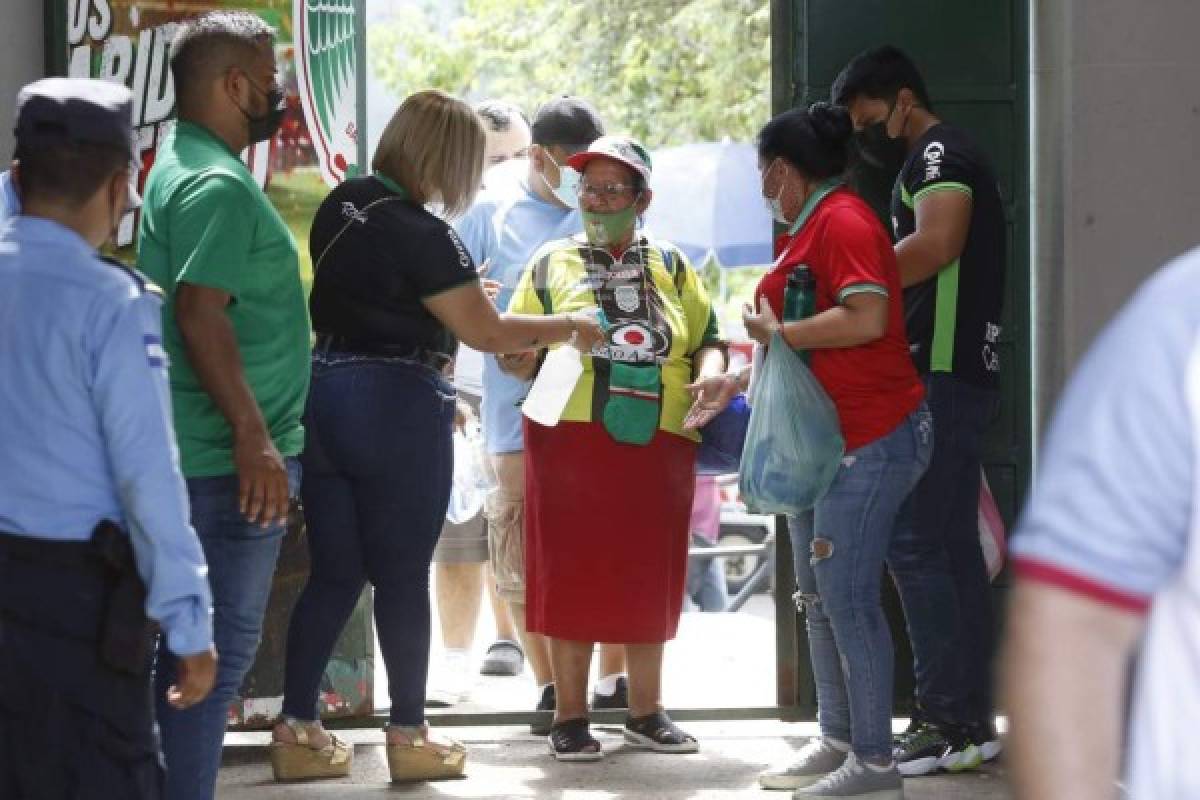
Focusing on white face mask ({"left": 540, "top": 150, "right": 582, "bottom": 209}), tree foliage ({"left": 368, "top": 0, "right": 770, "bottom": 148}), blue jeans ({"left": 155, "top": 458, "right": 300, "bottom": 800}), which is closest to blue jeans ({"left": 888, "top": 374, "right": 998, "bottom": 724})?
white face mask ({"left": 540, "top": 150, "right": 582, "bottom": 209})

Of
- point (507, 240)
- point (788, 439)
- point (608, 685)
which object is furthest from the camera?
point (507, 240)

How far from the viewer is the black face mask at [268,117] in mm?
4438

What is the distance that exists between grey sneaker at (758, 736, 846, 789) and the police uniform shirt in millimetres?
1086

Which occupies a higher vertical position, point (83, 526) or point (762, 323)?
point (762, 323)

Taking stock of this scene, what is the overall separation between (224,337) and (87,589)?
1087 mm

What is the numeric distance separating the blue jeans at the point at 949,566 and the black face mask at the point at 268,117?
6.94 feet

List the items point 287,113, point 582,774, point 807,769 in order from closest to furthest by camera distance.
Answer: point 807,769
point 582,774
point 287,113

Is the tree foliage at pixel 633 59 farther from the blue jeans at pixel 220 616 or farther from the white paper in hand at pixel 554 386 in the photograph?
the blue jeans at pixel 220 616

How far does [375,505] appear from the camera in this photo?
5453mm

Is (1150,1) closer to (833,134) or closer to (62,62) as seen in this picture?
(833,134)

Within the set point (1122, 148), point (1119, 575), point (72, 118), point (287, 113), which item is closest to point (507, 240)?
point (287, 113)

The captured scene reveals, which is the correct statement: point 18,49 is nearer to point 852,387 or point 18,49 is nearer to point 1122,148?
point 852,387

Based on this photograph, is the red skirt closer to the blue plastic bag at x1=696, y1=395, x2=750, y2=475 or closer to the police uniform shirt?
the blue plastic bag at x1=696, y1=395, x2=750, y2=475

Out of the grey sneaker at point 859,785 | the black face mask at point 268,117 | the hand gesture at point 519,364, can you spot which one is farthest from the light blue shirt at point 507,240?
the black face mask at point 268,117
